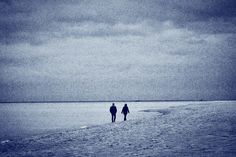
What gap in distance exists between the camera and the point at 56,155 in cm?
1164

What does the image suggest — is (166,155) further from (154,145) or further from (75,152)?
(75,152)

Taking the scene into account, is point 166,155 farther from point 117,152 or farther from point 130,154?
point 117,152

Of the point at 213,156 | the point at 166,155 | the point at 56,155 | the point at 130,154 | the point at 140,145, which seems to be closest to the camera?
the point at 213,156

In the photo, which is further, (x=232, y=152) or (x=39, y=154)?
(x=39, y=154)

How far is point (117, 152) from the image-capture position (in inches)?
442

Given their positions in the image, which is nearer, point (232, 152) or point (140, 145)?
point (232, 152)

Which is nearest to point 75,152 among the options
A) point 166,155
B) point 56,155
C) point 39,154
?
point 56,155

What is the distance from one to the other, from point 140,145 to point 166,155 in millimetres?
2854

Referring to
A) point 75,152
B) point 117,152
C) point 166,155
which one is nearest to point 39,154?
point 75,152

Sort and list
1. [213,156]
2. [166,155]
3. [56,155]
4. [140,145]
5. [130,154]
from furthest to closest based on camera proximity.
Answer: [140,145], [56,155], [130,154], [166,155], [213,156]

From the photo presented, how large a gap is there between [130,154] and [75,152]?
107 inches

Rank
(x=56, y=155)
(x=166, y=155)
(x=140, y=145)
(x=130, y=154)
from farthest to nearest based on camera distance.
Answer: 1. (x=140, y=145)
2. (x=56, y=155)
3. (x=130, y=154)
4. (x=166, y=155)

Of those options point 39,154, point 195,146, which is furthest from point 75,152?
point 195,146

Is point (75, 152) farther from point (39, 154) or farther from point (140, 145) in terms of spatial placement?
point (140, 145)
